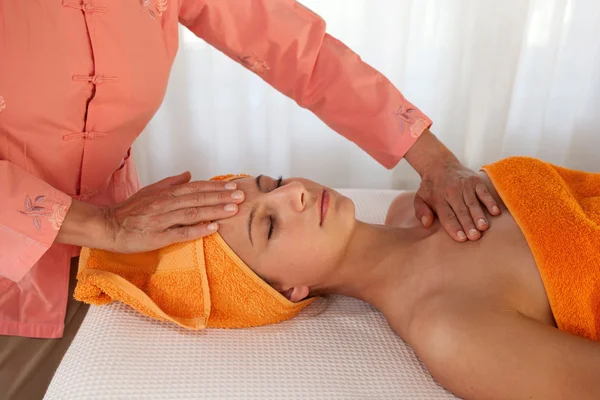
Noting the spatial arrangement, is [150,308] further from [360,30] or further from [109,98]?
[360,30]

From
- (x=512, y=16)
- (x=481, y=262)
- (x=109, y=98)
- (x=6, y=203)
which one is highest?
(x=512, y=16)

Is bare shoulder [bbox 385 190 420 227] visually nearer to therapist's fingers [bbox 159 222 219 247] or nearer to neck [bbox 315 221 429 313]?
neck [bbox 315 221 429 313]

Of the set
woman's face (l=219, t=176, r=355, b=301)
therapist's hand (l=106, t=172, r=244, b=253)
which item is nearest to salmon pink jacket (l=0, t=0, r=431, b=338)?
therapist's hand (l=106, t=172, r=244, b=253)

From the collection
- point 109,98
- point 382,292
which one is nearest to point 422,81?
point 382,292

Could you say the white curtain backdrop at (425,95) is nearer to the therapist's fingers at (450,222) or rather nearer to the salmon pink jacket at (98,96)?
the salmon pink jacket at (98,96)

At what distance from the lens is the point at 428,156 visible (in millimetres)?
1561

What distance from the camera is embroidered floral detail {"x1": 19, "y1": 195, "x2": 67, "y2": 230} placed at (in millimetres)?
1211

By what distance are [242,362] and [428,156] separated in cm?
69

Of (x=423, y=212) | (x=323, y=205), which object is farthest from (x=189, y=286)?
(x=423, y=212)

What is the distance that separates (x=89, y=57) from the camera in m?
1.31

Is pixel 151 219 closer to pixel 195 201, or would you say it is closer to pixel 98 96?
pixel 195 201

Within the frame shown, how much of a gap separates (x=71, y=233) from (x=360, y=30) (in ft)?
4.06

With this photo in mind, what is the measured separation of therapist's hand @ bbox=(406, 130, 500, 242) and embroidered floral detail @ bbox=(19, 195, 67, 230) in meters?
0.81

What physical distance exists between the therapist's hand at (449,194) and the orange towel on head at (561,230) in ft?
0.19
